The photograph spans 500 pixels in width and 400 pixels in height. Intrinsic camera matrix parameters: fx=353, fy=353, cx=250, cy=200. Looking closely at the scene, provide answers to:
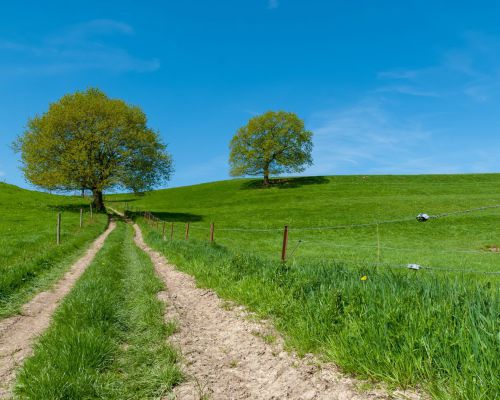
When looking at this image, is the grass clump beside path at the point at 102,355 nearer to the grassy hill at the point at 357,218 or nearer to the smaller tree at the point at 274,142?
the grassy hill at the point at 357,218

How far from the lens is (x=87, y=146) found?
43.5 metres

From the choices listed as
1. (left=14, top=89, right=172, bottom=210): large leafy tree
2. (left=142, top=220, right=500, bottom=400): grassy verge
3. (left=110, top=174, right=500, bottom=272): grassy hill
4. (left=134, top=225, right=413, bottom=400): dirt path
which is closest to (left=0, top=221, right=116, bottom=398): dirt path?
(left=134, top=225, right=413, bottom=400): dirt path

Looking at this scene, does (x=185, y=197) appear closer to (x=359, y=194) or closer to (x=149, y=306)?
(x=359, y=194)

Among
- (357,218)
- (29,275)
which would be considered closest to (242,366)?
(29,275)

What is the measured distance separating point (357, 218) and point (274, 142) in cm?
3480

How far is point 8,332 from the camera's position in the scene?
6.32 metres

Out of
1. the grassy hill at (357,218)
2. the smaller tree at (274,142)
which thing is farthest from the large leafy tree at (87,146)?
the smaller tree at (274,142)

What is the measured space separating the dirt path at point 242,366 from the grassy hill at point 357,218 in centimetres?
547

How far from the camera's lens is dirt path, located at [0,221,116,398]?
474 centimetres

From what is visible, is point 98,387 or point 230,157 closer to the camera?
point 98,387

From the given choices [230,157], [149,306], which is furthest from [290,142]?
[149,306]

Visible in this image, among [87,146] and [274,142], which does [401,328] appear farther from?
[274,142]

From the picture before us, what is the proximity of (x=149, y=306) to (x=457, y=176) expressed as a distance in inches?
3262

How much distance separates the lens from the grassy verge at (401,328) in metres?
3.46
